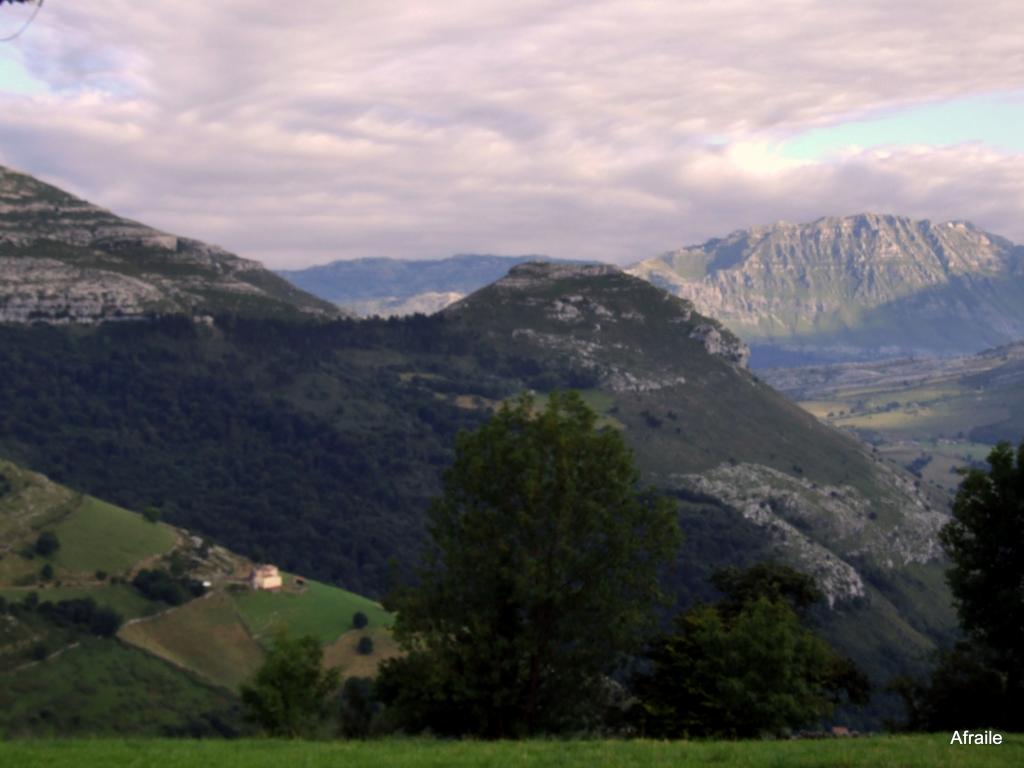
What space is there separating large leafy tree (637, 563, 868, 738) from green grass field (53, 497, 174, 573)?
13267 centimetres

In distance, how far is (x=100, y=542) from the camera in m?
165

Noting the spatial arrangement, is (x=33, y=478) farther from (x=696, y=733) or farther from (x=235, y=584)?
(x=696, y=733)

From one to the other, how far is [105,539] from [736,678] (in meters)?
151

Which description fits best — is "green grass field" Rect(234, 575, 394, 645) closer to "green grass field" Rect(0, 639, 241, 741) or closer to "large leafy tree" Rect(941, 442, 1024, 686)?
"green grass field" Rect(0, 639, 241, 741)

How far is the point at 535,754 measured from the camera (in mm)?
25125

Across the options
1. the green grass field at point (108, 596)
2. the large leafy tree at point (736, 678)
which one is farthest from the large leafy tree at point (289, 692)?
the green grass field at point (108, 596)

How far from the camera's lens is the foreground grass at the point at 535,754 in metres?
23.3

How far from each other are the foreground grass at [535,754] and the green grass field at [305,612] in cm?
11796

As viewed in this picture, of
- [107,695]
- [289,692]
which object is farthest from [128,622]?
[289,692]

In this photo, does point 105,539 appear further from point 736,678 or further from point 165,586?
point 736,678

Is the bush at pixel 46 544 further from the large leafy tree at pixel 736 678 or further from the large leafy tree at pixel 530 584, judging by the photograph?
the large leafy tree at pixel 736 678

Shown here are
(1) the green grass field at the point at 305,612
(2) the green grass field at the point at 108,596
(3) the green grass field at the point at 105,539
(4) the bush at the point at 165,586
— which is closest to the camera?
(2) the green grass field at the point at 108,596

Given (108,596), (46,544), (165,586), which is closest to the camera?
(108,596)

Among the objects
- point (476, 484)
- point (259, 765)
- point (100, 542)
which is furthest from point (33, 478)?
point (259, 765)
